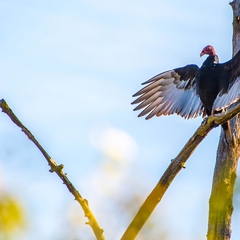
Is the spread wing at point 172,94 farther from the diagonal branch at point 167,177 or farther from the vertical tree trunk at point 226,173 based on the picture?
the diagonal branch at point 167,177

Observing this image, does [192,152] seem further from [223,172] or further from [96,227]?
[223,172]

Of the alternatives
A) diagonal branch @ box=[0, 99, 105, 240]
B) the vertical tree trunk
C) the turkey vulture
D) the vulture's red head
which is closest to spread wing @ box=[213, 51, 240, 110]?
the turkey vulture

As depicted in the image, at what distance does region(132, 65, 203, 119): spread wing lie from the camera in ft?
26.5

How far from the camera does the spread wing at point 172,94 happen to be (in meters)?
8.06

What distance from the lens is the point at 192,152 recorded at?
3021 mm

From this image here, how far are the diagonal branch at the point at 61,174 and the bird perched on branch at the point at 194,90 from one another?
468 centimetres

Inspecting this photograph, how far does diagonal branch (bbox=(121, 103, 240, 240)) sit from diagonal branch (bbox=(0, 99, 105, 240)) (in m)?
0.22

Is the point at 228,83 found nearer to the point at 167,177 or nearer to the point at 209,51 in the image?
the point at 209,51

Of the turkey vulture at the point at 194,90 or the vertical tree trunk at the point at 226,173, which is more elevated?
the turkey vulture at the point at 194,90

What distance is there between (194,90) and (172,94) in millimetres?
390

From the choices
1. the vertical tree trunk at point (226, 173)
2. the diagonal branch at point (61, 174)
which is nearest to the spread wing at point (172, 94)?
the vertical tree trunk at point (226, 173)

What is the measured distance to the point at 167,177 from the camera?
256cm

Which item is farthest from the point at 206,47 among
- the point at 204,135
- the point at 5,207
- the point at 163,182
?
the point at 5,207

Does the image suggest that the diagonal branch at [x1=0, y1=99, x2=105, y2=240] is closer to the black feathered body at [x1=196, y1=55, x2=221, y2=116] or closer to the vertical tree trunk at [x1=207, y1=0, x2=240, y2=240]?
the vertical tree trunk at [x1=207, y1=0, x2=240, y2=240]
